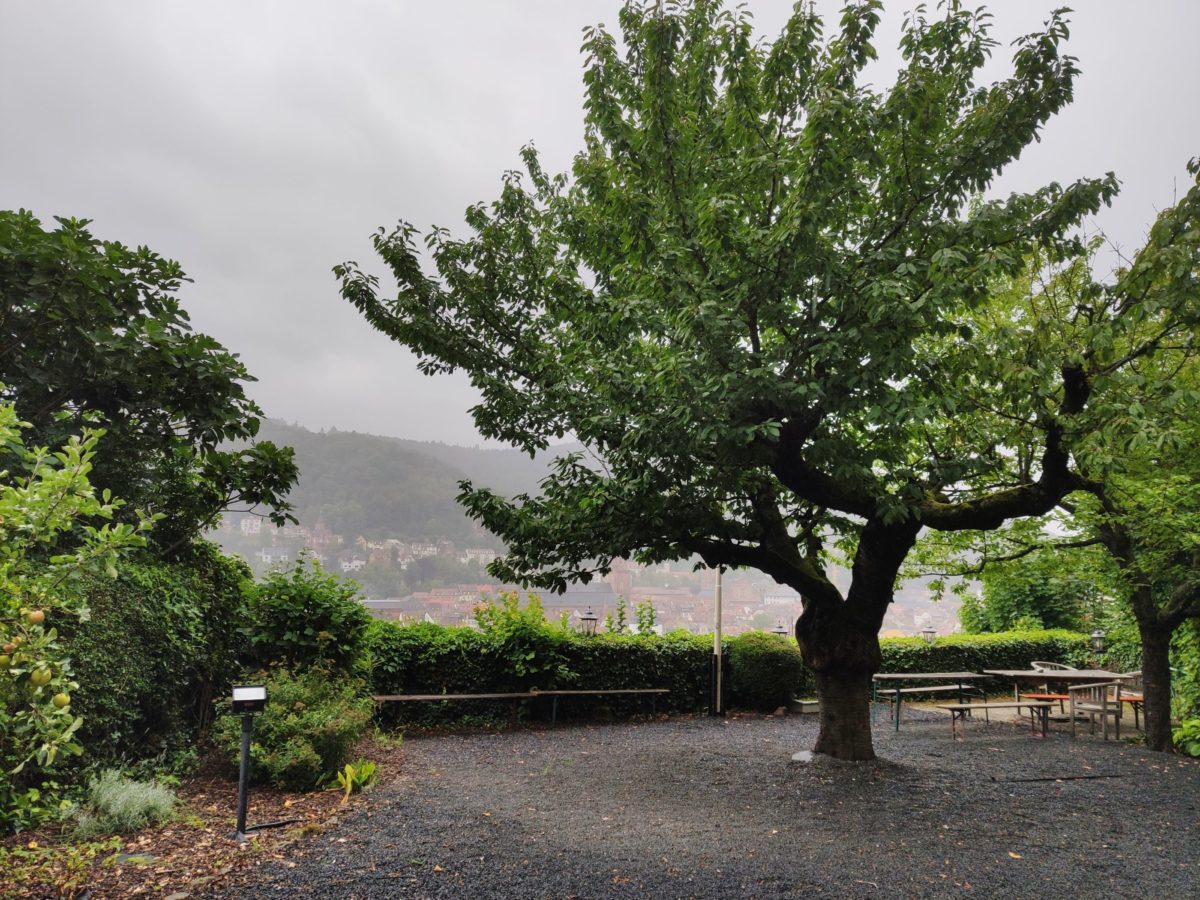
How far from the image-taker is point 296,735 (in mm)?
5680

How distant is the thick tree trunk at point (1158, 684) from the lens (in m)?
8.34

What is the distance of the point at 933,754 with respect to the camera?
7738 millimetres

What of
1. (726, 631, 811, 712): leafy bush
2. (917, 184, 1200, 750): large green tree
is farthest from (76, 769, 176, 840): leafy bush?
(726, 631, 811, 712): leafy bush

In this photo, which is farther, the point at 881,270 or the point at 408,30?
the point at 408,30

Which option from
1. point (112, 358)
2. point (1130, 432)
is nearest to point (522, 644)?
point (112, 358)

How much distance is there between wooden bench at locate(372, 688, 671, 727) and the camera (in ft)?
28.3

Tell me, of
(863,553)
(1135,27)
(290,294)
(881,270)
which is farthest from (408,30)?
(290,294)

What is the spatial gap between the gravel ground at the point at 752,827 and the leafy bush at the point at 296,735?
64cm

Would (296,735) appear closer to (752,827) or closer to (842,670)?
(752,827)

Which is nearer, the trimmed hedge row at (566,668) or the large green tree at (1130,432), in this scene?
the large green tree at (1130,432)

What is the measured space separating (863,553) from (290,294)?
130 ft

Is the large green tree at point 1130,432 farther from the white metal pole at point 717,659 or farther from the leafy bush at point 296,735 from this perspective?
the leafy bush at point 296,735

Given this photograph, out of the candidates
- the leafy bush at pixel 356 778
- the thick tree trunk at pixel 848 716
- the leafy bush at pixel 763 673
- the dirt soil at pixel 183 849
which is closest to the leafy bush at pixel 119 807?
the dirt soil at pixel 183 849

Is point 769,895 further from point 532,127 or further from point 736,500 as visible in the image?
point 532,127
